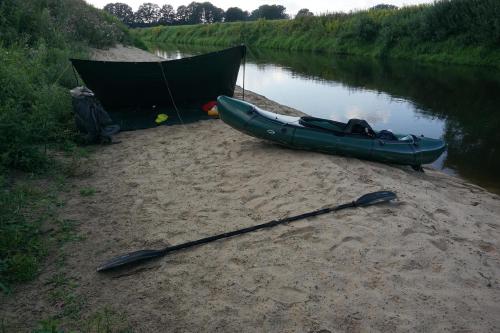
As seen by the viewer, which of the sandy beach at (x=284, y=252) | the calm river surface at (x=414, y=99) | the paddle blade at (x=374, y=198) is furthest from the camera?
→ the calm river surface at (x=414, y=99)

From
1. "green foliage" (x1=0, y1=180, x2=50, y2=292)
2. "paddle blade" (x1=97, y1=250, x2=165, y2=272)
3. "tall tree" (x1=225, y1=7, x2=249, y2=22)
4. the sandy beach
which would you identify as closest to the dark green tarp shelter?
the sandy beach

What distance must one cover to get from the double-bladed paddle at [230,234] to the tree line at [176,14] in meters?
73.8

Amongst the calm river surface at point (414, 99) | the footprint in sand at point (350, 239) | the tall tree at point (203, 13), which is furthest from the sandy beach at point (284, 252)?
the tall tree at point (203, 13)

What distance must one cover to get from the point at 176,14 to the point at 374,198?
9181cm

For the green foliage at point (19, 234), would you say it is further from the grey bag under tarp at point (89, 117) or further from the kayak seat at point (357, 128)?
the kayak seat at point (357, 128)

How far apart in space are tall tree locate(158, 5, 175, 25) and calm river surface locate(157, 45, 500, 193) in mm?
72009

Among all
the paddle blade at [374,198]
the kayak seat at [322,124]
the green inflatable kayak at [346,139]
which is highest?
the kayak seat at [322,124]

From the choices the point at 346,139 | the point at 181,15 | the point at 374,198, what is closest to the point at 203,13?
the point at 181,15

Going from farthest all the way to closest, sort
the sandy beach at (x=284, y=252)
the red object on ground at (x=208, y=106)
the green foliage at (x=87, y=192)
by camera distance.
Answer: the red object on ground at (x=208, y=106), the green foliage at (x=87, y=192), the sandy beach at (x=284, y=252)

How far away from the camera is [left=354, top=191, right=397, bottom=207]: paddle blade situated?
13.7 feet

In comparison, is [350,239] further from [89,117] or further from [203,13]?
[203,13]

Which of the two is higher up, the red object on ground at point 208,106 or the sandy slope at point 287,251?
the red object on ground at point 208,106

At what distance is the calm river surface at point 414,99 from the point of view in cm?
733

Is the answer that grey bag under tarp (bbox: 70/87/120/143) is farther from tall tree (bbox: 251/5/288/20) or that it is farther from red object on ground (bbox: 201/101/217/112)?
tall tree (bbox: 251/5/288/20)
